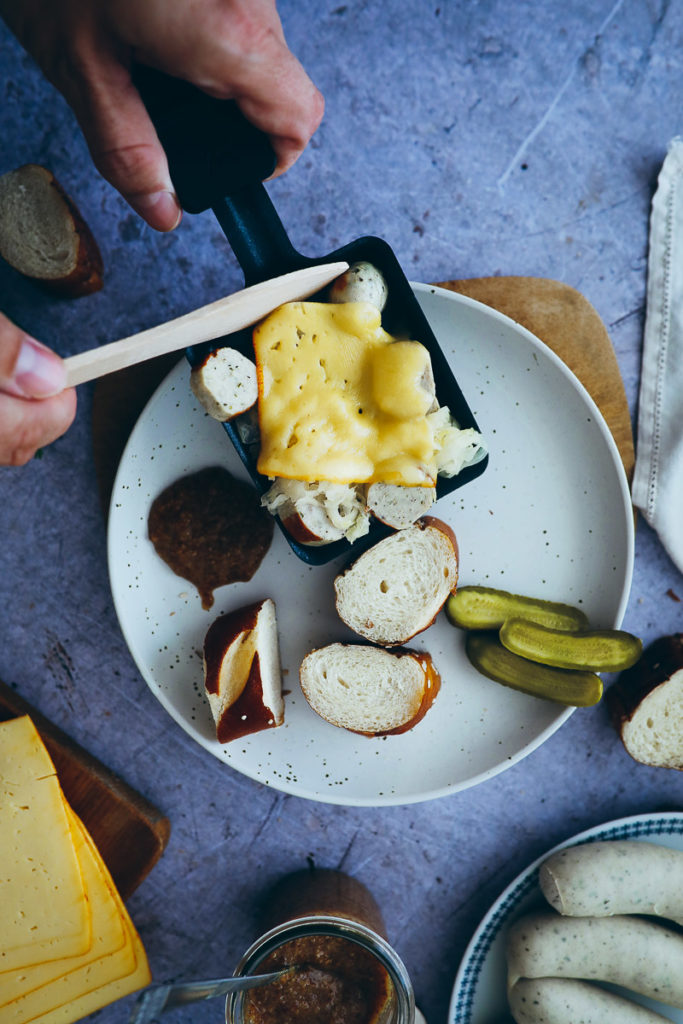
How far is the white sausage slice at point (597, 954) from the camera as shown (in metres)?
2.11

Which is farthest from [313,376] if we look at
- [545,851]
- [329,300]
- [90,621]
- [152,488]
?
[545,851]

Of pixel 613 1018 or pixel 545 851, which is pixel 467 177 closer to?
pixel 545 851

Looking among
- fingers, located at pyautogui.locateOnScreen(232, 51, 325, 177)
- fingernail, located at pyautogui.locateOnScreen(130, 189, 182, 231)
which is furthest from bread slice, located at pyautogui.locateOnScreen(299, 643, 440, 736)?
fingers, located at pyautogui.locateOnScreen(232, 51, 325, 177)

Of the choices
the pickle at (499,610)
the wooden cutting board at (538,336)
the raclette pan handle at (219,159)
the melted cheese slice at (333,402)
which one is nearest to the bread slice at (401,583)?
the pickle at (499,610)

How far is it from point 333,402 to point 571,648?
0.93 metres

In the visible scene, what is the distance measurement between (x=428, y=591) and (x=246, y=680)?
53 cm

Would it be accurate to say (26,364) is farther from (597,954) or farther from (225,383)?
(597,954)

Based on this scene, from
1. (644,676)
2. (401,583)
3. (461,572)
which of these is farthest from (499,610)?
(644,676)

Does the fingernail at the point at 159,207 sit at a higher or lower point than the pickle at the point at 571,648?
higher

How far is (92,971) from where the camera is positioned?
2.16 metres

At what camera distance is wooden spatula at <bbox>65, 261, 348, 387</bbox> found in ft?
4.71

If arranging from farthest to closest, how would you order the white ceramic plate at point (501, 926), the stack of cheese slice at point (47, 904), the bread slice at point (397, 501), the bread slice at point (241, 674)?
the white ceramic plate at point (501, 926)
the stack of cheese slice at point (47, 904)
the bread slice at point (241, 674)
the bread slice at point (397, 501)

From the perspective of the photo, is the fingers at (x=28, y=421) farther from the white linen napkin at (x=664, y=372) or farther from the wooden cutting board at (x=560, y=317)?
the white linen napkin at (x=664, y=372)

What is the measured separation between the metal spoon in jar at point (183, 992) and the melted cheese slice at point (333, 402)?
1211 millimetres
